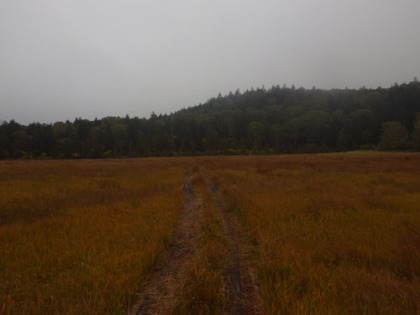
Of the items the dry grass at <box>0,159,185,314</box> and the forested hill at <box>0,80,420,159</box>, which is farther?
the forested hill at <box>0,80,420,159</box>

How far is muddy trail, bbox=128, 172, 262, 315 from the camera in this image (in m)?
3.08

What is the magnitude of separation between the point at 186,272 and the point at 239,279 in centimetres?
114

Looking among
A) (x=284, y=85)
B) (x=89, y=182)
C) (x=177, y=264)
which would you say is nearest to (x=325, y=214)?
(x=177, y=264)

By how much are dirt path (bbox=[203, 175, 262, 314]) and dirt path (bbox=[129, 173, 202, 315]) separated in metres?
0.99

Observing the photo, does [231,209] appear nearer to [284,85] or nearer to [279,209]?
[279,209]

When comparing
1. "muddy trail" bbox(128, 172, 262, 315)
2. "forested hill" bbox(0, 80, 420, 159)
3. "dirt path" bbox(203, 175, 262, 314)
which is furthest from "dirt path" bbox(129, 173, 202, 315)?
"forested hill" bbox(0, 80, 420, 159)

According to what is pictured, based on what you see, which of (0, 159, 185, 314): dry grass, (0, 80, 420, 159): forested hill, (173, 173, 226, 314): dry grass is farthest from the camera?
(0, 80, 420, 159): forested hill

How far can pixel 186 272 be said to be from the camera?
398cm

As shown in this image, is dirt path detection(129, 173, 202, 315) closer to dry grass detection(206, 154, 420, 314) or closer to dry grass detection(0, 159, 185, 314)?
dry grass detection(0, 159, 185, 314)

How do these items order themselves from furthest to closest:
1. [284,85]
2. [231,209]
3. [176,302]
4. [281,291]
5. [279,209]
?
[284,85]
[231,209]
[279,209]
[281,291]
[176,302]

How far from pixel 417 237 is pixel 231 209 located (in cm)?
597

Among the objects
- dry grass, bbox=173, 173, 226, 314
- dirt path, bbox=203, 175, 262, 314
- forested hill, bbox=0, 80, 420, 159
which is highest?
forested hill, bbox=0, 80, 420, 159

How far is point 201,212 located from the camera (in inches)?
325

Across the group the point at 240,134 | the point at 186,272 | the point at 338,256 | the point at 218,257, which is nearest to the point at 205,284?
the point at 186,272
